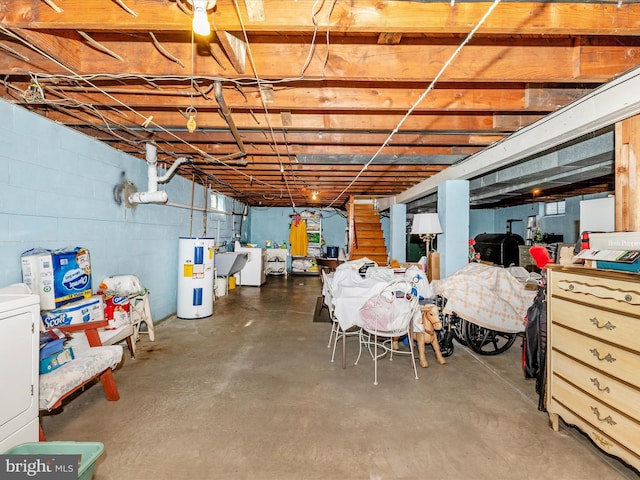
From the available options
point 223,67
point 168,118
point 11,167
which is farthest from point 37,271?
point 223,67

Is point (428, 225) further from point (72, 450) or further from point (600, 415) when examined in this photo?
point (72, 450)

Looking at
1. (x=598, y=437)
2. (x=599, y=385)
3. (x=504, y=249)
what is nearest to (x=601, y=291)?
(x=599, y=385)

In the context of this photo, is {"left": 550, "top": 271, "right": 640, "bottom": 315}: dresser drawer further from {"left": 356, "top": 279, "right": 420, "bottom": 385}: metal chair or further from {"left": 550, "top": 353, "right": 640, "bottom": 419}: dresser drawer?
{"left": 356, "top": 279, "right": 420, "bottom": 385}: metal chair

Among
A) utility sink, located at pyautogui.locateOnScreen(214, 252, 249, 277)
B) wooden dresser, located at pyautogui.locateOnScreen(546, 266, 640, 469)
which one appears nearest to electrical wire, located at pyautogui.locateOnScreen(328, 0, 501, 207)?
wooden dresser, located at pyautogui.locateOnScreen(546, 266, 640, 469)

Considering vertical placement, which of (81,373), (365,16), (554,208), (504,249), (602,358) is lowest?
(81,373)

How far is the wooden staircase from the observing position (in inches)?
325

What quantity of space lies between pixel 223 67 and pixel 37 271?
2169mm

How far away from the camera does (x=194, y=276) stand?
15.3ft

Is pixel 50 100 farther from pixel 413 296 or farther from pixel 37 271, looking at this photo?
pixel 413 296

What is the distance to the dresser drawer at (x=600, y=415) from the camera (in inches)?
62.2

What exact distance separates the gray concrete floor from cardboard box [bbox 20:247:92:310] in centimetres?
82

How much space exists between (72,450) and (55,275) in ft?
5.35

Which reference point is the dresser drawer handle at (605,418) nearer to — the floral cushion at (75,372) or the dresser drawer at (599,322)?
the dresser drawer at (599,322)

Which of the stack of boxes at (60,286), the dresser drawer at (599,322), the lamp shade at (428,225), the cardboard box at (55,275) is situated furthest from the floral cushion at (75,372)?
the lamp shade at (428,225)
